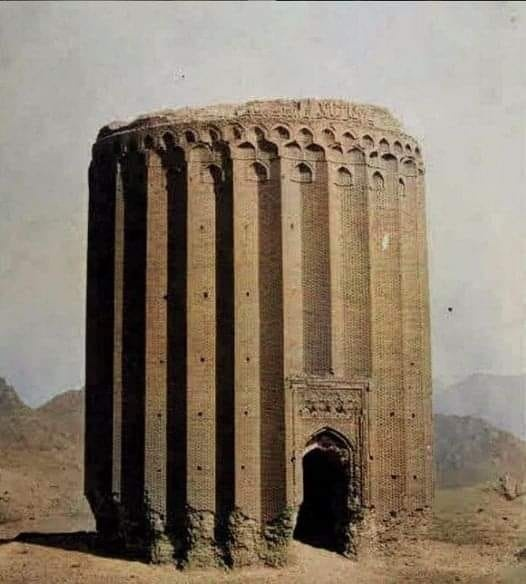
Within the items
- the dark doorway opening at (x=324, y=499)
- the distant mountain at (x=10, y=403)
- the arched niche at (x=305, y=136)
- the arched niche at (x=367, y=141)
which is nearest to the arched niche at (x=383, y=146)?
the arched niche at (x=367, y=141)

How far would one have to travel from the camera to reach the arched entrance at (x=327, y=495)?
1964 cm

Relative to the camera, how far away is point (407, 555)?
19.8 meters

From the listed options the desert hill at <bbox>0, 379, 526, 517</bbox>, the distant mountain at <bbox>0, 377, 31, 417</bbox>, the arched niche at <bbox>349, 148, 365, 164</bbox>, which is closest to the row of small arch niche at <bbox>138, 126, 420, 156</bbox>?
the arched niche at <bbox>349, 148, 365, 164</bbox>

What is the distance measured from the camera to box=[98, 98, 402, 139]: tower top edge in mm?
19828

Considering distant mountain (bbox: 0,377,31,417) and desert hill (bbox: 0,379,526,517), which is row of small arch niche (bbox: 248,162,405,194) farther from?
distant mountain (bbox: 0,377,31,417)

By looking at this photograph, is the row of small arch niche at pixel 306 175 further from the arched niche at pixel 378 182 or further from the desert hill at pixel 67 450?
the desert hill at pixel 67 450

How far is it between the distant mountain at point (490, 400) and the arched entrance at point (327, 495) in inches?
811

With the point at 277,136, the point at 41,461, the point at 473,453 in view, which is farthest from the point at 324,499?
the point at 473,453

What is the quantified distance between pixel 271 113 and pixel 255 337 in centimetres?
426

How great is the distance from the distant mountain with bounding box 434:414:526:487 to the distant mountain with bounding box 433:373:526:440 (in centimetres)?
74

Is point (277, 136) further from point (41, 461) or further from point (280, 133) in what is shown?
point (41, 461)

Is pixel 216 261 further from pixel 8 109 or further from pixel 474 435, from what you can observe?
pixel 474 435

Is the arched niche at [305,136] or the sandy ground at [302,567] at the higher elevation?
the arched niche at [305,136]

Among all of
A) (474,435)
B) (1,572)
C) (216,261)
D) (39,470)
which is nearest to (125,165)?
(216,261)
